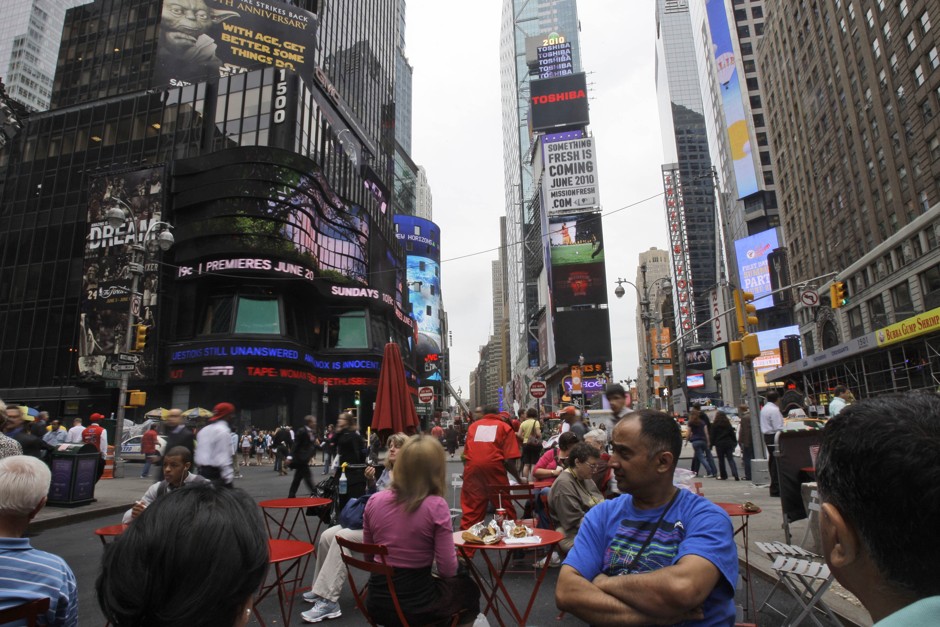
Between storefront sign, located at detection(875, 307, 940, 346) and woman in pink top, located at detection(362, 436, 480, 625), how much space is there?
1270 inches

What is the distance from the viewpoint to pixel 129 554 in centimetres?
128

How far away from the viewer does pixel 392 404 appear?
10.4 metres

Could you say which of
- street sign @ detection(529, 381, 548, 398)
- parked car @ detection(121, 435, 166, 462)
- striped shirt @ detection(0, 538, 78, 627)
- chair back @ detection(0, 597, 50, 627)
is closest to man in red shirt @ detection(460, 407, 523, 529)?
striped shirt @ detection(0, 538, 78, 627)

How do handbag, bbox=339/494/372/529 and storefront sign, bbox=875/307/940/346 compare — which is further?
storefront sign, bbox=875/307/940/346

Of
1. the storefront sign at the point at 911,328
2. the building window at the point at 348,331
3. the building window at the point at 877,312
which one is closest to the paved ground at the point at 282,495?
the storefront sign at the point at 911,328

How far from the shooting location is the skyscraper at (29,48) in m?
109

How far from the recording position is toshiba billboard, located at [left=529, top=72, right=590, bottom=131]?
313 feet

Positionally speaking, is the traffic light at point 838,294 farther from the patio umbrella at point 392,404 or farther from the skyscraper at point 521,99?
the skyscraper at point 521,99

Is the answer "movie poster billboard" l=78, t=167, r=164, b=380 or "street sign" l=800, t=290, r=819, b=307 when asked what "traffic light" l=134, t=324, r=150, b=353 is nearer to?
"movie poster billboard" l=78, t=167, r=164, b=380

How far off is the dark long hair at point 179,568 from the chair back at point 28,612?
3.94 feet

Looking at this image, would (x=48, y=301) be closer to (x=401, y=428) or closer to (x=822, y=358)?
(x=401, y=428)

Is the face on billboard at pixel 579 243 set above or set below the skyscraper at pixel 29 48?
below

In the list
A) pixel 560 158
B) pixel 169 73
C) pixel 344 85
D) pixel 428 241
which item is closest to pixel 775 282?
pixel 560 158

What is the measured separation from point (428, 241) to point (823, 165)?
181 ft
